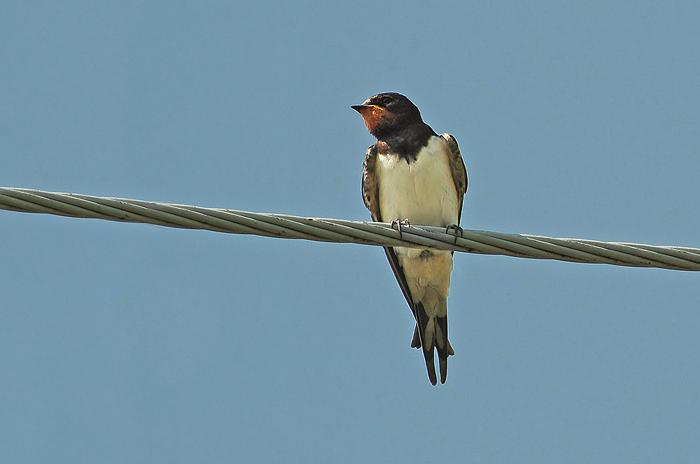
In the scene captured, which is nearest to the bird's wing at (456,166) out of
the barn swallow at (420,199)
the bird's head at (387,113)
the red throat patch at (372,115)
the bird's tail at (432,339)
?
the barn swallow at (420,199)

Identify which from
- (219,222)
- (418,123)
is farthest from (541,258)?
(418,123)

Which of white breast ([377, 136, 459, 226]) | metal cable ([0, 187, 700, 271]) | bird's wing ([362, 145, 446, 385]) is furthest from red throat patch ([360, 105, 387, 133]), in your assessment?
metal cable ([0, 187, 700, 271])

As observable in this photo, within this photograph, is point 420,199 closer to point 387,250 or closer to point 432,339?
point 387,250

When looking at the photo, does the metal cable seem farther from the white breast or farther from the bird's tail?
the bird's tail

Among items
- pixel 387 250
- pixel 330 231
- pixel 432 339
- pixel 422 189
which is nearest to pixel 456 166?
pixel 422 189

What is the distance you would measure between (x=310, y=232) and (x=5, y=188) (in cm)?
112

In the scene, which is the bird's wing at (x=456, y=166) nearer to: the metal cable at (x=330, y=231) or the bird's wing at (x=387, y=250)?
the bird's wing at (x=387, y=250)

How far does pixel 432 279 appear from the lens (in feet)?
27.2

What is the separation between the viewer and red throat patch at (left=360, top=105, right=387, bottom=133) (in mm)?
8628

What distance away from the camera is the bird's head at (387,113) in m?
8.46

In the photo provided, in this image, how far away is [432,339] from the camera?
8227 millimetres

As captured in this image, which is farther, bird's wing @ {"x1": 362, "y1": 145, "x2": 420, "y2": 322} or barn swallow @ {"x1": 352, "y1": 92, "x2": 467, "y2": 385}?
bird's wing @ {"x1": 362, "y1": 145, "x2": 420, "y2": 322}

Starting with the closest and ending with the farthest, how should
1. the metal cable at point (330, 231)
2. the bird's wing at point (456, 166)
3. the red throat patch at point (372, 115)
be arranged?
1. the metal cable at point (330, 231)
2. the bird's wing at point (456, 166)
3. the red throat patch at point (372, 115)

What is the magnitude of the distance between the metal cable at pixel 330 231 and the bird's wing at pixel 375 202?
2715 millimetres
